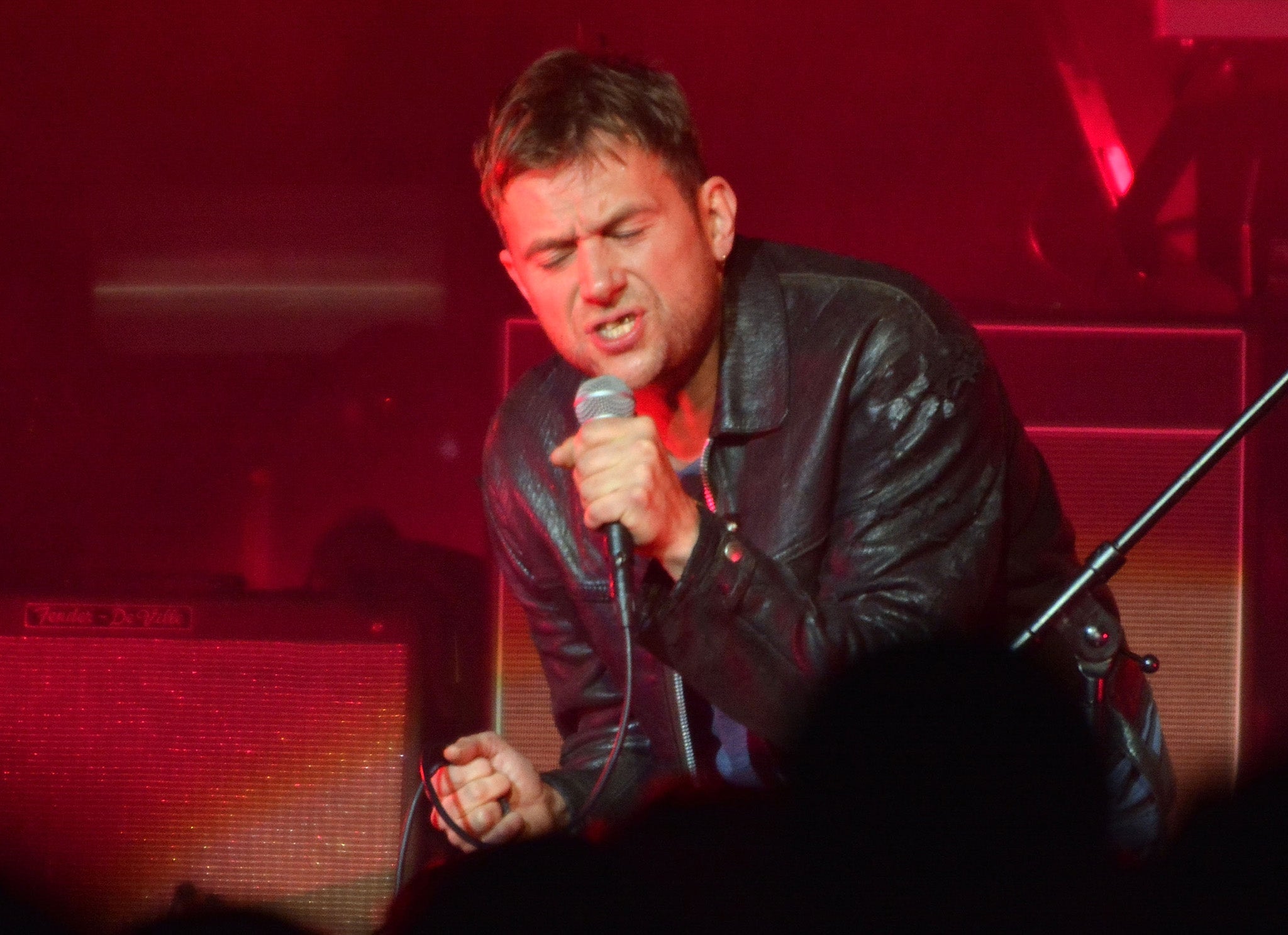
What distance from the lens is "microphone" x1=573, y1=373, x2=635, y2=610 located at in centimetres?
140

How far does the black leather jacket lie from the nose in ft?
0.72

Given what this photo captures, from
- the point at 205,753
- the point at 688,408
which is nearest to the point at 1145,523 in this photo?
the point at 688,408

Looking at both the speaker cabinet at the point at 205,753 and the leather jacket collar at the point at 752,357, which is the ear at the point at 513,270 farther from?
the speaker cabinet at the point at 205,753

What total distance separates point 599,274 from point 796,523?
410 millimetres

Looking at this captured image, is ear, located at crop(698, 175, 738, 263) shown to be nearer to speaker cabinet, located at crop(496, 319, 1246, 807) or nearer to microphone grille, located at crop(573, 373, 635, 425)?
microphone grille, located at crop(573, 373, 635, 425)

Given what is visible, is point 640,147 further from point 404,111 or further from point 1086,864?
point 404,111

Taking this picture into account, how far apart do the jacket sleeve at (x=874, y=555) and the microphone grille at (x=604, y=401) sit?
16 centimetres

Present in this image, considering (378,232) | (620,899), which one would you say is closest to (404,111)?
(378,232)

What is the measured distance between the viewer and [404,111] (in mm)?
3289

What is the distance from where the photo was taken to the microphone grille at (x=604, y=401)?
1.46 meters

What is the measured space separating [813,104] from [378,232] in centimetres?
115

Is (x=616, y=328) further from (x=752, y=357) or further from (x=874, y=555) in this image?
(x=874, y=555)

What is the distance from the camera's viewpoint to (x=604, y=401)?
1466mm

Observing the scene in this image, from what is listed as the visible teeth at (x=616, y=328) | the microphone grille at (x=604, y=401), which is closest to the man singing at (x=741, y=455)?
the visible teeth at (x=616, y=328)
